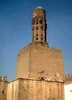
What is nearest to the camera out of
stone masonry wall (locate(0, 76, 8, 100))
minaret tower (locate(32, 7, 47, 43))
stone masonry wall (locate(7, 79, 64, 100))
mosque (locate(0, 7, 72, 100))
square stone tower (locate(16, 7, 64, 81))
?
stone masonry wall (locate(7, 79, 64, 100))

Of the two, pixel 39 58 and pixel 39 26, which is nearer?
pixel 39 58

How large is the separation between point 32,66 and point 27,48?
364 cm

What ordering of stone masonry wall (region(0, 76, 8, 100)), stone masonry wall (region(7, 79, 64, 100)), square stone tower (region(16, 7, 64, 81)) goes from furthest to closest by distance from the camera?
square stone tower (region(16, 7, 64, 81)), stone masonry wall (region(0, 76, 8, 100)), stone masonry wall (region(7, 79, 64, 100))

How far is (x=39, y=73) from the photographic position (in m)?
35.7

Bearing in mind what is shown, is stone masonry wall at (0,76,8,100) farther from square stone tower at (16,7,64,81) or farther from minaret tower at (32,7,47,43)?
minaret tower at (32,7,47,43)

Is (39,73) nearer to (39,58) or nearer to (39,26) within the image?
(39,58)

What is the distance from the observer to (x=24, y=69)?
37.3 meters

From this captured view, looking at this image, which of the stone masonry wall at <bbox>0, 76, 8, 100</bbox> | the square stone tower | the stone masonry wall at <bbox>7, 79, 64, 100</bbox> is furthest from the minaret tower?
the stone masonry wall at <bbox>7, 79, 64, 100</bbox>

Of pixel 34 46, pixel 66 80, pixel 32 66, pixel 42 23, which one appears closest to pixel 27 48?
pixel 34 46

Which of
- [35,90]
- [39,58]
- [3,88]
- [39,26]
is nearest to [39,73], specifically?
[39,58]

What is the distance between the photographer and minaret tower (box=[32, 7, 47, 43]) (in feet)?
131

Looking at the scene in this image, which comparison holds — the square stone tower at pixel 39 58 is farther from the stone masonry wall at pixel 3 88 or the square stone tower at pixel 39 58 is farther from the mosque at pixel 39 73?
the stone masonry wall at pixel 3 88

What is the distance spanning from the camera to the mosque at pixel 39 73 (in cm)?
2433

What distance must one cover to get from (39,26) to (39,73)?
981cm
